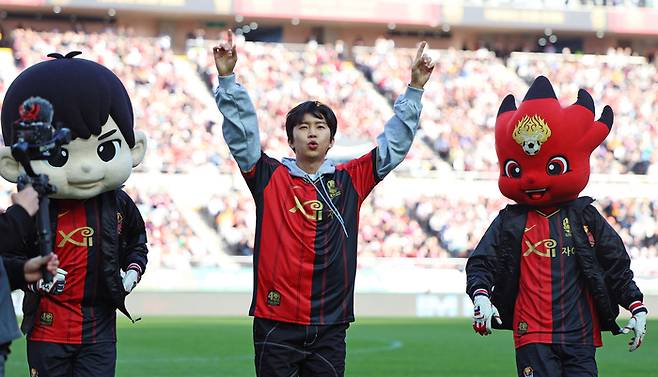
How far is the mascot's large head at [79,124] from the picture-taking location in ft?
22.5

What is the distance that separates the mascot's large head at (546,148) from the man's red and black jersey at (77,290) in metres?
2.50

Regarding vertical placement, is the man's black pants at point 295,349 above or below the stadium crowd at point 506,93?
below

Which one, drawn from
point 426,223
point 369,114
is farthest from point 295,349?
point 369,114

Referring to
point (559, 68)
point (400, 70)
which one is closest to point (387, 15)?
point (400, 70)

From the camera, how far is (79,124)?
271 inches

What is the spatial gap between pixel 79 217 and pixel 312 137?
1.34m

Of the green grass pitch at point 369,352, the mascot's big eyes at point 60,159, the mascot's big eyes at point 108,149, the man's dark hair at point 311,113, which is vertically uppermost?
the man's dark hair at point 311,113

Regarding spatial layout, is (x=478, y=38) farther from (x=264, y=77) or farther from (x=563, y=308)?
(x=563, y=308)

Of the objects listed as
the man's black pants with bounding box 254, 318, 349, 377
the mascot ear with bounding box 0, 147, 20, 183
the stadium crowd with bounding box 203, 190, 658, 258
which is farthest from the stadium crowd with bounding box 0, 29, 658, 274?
the man's black pants with bounding box 254, 318, 349, 377

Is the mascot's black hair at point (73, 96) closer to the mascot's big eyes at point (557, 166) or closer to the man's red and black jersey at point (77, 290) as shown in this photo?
the man's red and black jersey at point (77, 290)

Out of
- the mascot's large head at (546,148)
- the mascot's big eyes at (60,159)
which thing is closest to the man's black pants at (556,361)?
the mascot's large head at (546,148)

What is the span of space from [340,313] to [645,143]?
2493 cm

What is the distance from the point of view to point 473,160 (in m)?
29.6

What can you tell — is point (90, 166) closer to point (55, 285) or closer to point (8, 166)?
point (8, 166)
